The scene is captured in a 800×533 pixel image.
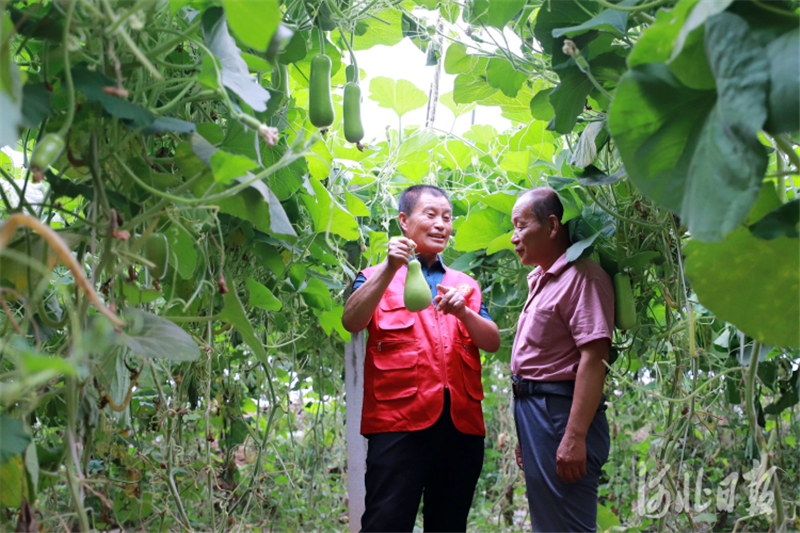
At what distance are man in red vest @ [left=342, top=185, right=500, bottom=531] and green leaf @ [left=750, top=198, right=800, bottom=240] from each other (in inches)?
33.6

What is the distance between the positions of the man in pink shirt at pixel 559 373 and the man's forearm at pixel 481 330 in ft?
0.21

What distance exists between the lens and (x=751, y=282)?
0.64 metres

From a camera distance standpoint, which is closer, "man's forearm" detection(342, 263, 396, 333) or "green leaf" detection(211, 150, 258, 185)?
"green leaf" detection(211, 150, 258, 185)

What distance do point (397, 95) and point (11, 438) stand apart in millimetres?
1426

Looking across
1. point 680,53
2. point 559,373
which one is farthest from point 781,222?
point 559,373

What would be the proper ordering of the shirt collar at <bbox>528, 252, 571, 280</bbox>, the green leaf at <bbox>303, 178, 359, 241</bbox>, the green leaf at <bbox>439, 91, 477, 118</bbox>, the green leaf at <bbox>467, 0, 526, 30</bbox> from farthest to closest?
the green leaf at <bbox>439, 91, 477, 118</bbox>, the shirt collar at <bbox>528, 252, 571, 280</bbox>, the green leaf at <bbox>303, 178, 359, 241</bbox>, the green leaf at <bbox>467, 0, 526, 30</bbox>

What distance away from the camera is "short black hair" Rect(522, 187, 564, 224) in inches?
58.3

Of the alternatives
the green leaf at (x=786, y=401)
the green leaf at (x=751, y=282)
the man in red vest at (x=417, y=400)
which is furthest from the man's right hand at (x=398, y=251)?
the green leaf at (x=786, y=401)

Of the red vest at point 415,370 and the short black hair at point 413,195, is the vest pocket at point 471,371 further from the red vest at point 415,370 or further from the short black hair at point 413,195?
the short black hair at point 413,195

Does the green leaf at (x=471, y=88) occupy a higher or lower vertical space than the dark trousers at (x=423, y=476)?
higher

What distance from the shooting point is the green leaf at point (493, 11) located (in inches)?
41.6

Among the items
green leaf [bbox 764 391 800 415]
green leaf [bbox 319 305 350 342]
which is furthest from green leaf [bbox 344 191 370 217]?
green leaf [bbox 764 391 800 415]

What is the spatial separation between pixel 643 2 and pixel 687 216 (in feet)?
1.27

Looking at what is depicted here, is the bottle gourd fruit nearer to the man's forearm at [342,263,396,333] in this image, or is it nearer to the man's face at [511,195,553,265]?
the man's face at [511,195,553,265]
